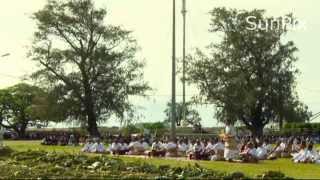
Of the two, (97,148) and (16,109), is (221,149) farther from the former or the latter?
(16,109)

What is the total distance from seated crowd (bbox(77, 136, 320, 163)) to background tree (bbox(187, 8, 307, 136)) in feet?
73.6

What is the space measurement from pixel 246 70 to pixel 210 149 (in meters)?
33.9

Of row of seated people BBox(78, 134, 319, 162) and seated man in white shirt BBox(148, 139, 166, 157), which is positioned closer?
row of seated people BBox(78, 134, 319, 162)

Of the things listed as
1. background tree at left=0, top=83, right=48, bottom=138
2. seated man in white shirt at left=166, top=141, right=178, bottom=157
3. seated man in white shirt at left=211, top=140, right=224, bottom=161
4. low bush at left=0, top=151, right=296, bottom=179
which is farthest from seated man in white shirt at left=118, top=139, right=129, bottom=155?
background tree at left=0, top=83, right=48, bottom=138

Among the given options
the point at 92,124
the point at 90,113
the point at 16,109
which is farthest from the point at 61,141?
the point at 16,109

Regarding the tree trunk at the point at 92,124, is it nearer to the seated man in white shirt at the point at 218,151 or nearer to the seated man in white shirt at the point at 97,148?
the seated man in white shirt at the point at 97,148

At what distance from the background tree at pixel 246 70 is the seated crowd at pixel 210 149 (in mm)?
22424

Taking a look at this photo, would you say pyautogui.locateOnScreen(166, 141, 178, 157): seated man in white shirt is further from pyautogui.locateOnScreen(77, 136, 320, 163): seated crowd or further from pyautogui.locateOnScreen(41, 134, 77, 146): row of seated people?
pyautogui.locateOnScreen(41, 134, 77, 146): row of seated people

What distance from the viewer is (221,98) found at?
77.0 m

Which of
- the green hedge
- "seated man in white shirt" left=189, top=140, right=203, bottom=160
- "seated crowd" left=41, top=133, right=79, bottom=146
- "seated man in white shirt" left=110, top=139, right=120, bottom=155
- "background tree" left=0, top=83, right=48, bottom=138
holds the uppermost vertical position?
"background tree" left=0, top=83, right=48, bottom=138

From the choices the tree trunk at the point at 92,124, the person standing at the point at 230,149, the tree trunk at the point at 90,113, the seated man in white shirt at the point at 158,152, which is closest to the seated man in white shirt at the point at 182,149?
the seated man in white shirt at the point at 158,152

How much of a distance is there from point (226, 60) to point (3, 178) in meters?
50.5

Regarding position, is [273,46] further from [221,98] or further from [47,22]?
[47,22]

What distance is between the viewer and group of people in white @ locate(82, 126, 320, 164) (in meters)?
40.8
